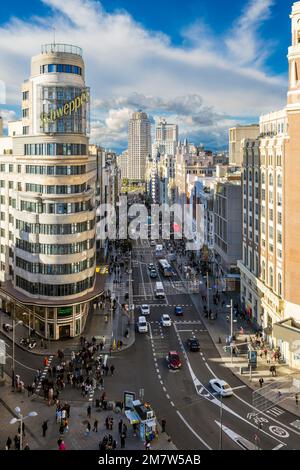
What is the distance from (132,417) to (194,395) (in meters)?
8.37

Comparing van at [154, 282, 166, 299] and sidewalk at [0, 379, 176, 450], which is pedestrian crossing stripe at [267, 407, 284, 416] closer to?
sidewalk at [0, 379, 176, 450]

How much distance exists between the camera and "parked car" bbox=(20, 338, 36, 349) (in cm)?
5738

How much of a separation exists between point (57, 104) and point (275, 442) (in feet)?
151

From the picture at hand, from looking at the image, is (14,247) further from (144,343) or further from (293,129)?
(293,129)

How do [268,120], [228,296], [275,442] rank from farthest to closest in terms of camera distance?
[228,296]
[268,120]
[275,442]

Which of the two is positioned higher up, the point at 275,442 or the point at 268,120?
the point at 268,120

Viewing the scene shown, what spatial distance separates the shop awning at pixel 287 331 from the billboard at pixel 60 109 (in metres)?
34.5

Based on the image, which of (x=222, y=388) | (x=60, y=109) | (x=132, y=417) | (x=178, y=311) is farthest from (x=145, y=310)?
(x=132, y=417)

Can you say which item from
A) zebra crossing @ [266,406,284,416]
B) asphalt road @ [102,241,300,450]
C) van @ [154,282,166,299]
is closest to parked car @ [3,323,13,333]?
asphalt road @ [102,241,300,450]

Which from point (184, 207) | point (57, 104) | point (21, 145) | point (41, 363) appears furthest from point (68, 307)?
point (184, 207)

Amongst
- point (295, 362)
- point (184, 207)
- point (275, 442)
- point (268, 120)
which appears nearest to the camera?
point (275, 442)

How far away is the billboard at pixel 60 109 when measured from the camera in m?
59.6

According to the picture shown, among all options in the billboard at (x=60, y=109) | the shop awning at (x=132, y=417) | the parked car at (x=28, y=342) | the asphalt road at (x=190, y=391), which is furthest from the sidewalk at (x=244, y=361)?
the billboard at (x=60, y=109)

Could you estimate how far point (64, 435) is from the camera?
37.1m
